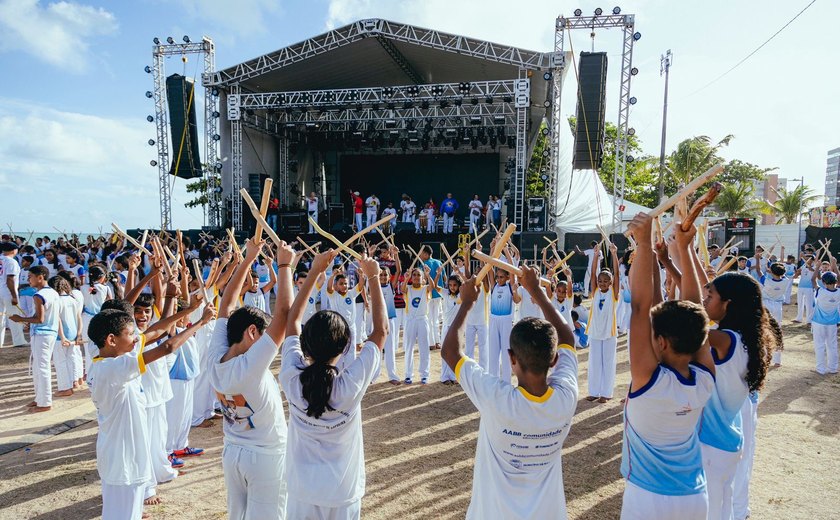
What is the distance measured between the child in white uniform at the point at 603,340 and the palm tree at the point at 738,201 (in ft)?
108

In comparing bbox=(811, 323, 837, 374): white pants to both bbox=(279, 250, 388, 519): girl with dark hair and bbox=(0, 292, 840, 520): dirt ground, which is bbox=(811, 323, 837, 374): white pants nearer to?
bbox=(0, 292, 840, 520): dirt ground

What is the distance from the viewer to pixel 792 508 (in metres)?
4.82

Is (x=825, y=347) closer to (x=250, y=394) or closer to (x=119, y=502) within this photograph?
(x=250, y=394)

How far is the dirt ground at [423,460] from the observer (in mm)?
4766

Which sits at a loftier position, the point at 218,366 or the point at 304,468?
the point at 218,366

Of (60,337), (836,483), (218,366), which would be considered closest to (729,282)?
(218,366)

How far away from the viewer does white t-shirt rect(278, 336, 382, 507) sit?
2.73m

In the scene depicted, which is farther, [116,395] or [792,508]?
[792,508]

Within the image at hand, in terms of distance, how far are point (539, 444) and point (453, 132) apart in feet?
74.4

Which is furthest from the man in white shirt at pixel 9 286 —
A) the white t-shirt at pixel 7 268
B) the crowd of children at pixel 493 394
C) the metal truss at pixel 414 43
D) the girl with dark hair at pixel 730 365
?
the metal truss at pixel 414 43

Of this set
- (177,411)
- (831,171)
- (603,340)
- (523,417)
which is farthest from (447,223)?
(831,171)

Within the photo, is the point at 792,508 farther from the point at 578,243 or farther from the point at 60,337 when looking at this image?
the point at 578,243

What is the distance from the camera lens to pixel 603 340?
780 cm

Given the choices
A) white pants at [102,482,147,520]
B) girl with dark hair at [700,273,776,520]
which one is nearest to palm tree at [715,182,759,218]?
girl with dark hair at [700,273,776,520]
